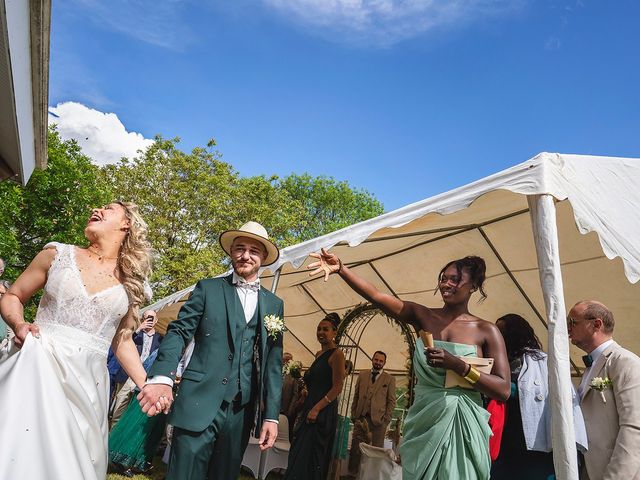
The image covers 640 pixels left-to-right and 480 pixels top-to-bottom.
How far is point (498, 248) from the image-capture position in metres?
7.10

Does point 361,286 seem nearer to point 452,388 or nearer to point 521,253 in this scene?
point 452,388

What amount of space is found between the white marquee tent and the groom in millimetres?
1384

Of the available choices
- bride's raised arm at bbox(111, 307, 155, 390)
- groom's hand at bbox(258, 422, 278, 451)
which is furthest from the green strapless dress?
bride's raised arm at bbox(111, 307, 155, 390)

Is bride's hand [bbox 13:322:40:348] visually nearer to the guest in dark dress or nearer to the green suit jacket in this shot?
the green suit jacket

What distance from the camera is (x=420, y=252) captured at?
7660 millimetres

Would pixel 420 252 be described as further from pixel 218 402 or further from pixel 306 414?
pixel 218 402

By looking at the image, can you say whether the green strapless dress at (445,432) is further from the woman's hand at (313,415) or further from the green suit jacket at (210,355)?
the woman's hand at (313,415)

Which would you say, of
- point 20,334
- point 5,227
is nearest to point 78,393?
point 20,334

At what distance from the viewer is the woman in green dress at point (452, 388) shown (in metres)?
3.29

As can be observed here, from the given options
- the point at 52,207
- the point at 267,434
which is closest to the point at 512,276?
the point at 267,434

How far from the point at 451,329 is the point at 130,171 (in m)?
25.4

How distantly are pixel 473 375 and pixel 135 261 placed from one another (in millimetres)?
2315

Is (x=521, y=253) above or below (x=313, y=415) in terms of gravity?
above

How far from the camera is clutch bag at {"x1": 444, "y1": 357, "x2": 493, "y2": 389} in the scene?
336cm
